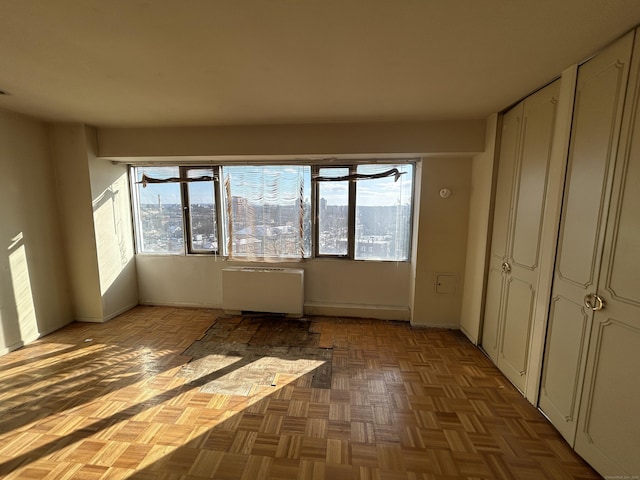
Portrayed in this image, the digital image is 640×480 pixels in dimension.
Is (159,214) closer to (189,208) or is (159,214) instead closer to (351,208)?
(189,208)

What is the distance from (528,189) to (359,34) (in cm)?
177

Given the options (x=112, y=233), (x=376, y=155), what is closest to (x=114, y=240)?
(x=112, y=233)

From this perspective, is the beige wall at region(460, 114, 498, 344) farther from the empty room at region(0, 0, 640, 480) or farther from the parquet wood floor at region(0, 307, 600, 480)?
the parquet wood floor at region(0, 307, 600, 480)

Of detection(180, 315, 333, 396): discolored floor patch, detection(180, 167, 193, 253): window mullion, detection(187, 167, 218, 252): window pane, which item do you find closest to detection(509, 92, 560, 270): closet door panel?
detection(180, 315, 333, 396): discolored floor patch

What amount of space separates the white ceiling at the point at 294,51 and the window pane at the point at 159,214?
1.29 m

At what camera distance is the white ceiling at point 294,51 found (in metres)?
1.21

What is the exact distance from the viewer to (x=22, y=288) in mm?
2785

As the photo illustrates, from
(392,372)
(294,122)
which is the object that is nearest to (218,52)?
(294,122)

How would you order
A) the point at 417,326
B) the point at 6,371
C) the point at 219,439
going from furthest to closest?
the point at 417,326
the point at 6,371
the point at 219,439

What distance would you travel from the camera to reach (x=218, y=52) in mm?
1552

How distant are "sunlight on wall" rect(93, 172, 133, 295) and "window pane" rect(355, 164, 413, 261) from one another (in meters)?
3.20

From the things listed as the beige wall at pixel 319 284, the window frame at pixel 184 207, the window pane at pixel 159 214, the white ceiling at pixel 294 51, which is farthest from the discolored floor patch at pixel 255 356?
the white ceiling at pixel 294 51

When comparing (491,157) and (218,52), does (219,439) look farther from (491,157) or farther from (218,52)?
(491,157)

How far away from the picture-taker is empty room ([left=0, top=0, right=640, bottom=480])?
4.56 ft
